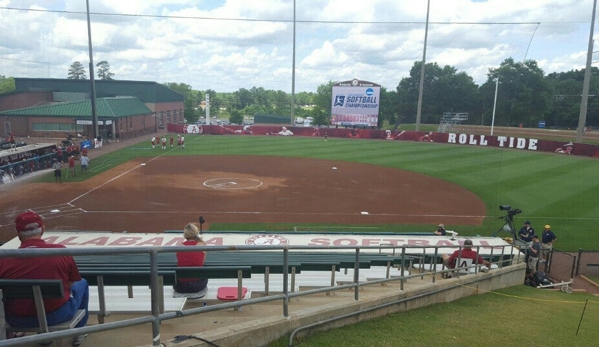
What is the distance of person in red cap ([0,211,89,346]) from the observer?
11.4 ft

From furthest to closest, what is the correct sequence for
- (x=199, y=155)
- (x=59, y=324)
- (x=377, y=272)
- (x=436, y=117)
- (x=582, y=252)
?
1. (x=436, y=117)
2. (x=199, y=155)
3. (x=582, y=252)
4. (x=377, y=272)
5. (x=59, y=324)

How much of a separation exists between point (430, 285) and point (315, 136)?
53457mm

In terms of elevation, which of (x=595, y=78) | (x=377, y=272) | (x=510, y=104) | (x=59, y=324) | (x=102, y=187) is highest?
(x=595, y=78)

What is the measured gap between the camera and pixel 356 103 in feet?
190

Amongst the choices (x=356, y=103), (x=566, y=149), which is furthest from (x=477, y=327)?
(x=356, y=103)

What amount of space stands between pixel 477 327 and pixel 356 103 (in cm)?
5351

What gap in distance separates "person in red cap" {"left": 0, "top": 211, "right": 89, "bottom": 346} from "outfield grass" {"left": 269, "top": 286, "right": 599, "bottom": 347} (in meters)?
2.05

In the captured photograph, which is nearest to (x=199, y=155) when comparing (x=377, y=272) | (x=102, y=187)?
(x=102, y=187)

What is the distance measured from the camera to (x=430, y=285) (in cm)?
704

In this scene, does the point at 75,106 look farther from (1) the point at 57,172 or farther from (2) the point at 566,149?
(2) the point at 566,149

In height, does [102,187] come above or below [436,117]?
below

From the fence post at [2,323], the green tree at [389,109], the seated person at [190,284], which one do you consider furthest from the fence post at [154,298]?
the green tree at [389,109]

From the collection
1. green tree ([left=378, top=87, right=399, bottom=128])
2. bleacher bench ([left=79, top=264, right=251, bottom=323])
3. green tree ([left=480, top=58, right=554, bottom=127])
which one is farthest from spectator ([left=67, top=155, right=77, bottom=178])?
green tree ([left=378, top=87, right=399, bottom=128])

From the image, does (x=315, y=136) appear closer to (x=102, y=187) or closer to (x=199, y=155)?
(x=199, y=155)
